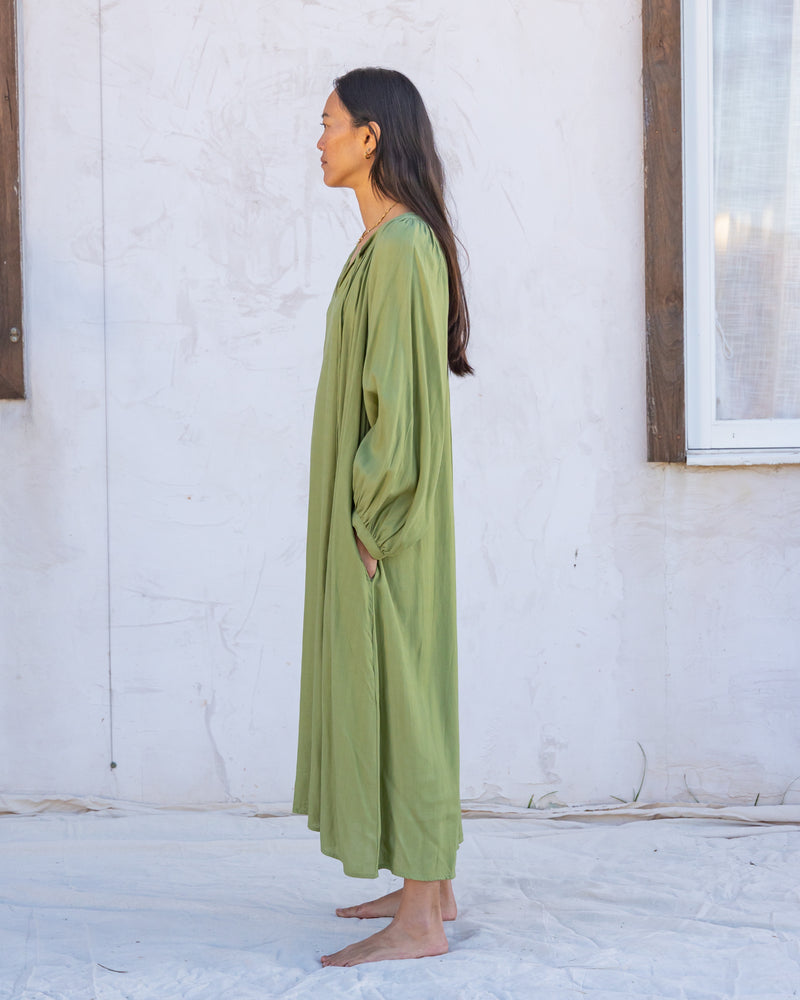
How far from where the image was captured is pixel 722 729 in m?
3.53

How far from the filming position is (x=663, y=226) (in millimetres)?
3430

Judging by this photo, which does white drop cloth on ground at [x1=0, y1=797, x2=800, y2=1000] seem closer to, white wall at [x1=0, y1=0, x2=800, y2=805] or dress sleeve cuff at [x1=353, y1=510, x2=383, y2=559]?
white wall at [x1=0, y1=0, x2=800, y2=805]

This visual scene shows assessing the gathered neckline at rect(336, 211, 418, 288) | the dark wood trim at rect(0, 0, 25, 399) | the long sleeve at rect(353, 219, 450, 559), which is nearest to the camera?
the long sleeve at rect(353, 219, 450, 559)

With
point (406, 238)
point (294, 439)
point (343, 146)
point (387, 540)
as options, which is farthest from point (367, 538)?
point (294, 439)

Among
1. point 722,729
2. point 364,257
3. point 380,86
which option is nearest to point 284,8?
point 380,86

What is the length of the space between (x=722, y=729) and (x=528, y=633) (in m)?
0.72

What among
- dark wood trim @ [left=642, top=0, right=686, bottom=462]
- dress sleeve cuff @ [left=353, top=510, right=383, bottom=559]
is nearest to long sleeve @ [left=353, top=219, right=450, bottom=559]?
dress sleeve cuff @ [left=353, top=510, right=383, bottom=559]

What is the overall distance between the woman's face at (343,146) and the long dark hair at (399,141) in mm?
17

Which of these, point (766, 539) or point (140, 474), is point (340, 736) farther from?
point (766, 539)

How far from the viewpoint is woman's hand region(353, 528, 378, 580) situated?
2211mm

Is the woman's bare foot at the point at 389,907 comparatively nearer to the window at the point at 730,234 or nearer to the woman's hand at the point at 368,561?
the woman's hand at the point at 368,561

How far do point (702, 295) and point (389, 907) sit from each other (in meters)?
2.15

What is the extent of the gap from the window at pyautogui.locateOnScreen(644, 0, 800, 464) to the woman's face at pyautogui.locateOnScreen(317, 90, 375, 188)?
56.6 inches

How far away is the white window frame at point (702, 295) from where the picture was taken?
346 centimetres
